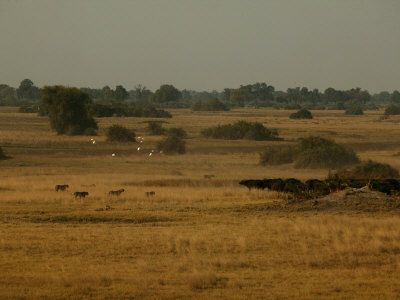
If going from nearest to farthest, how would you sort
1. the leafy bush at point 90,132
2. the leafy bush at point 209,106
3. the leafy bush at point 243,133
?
1. the leafy bush at point 243,133
2. the leafy bush at point 90,132
3. the leafy bush at point 209,106

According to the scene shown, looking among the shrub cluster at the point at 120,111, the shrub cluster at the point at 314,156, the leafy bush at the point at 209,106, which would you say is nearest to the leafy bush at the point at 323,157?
the shrub cluster at the point at 314,156

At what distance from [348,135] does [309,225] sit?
2087 inches

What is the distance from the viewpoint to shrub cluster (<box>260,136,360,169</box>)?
43438mm

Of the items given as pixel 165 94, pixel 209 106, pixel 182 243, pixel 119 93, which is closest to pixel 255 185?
pixel 182 243

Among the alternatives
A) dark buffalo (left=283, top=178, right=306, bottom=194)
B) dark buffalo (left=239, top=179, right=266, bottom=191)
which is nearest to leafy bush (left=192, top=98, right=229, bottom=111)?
dark buffalo (left=239, top=179, right=266, bottom=191)

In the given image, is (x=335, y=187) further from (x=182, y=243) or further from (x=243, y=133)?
(x=243, y=133)

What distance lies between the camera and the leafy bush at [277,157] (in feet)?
148

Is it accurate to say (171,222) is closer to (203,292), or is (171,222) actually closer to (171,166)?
(203,292)

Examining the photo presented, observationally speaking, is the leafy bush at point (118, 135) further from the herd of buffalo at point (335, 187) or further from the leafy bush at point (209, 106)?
the leafy bush at point (209, 106)

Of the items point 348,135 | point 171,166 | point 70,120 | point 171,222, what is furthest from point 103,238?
point 348,135

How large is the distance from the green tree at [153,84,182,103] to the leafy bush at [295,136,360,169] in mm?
141458

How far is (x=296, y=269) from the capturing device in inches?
537

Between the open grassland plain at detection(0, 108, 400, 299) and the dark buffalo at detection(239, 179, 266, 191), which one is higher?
the open grassland plain at detection(0, 108, 400, 299)

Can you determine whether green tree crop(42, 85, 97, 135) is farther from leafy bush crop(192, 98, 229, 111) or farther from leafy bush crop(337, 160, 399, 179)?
leafy bush crop(192, 98, 229, 111)
